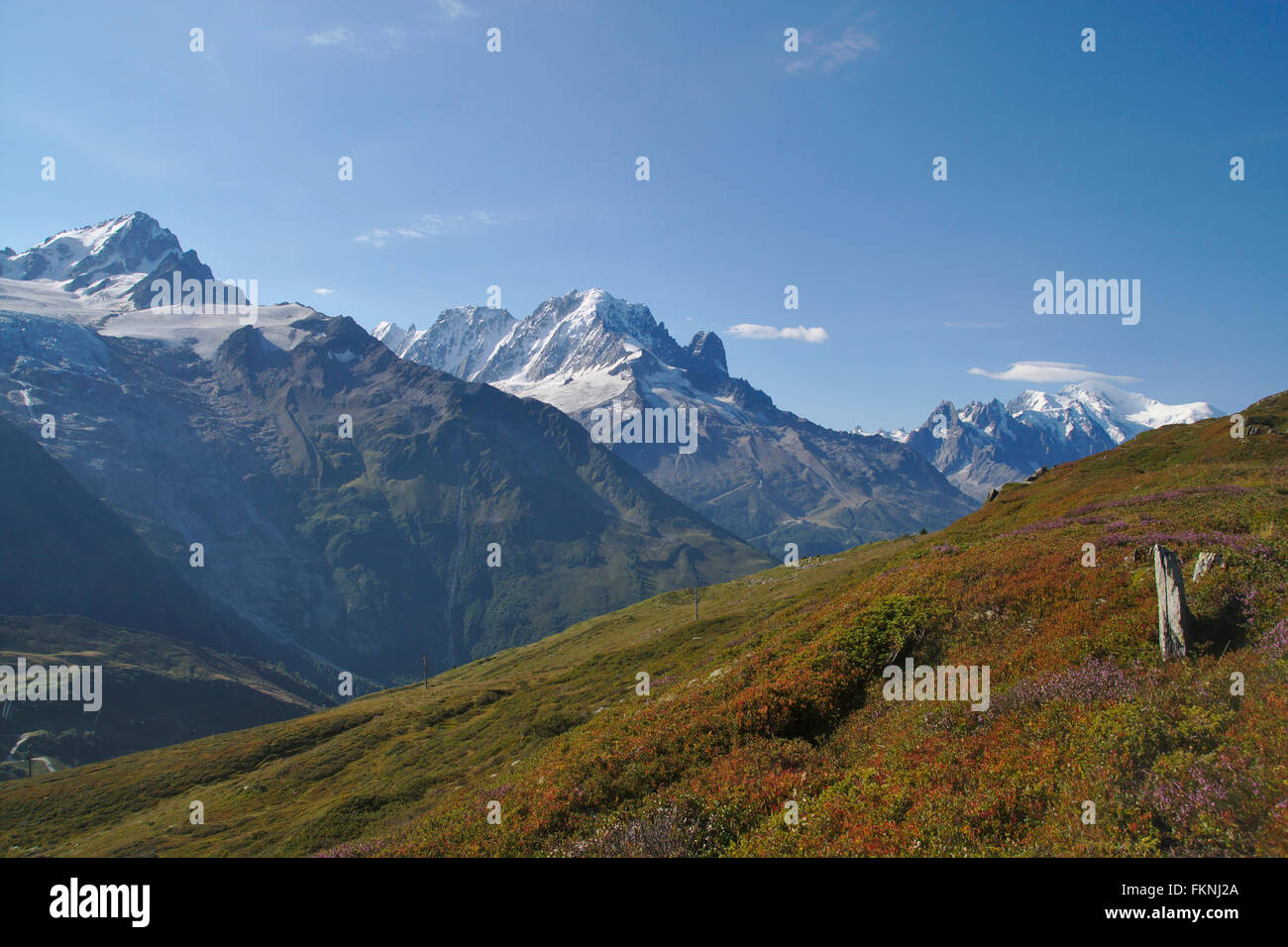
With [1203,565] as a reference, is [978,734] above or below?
below

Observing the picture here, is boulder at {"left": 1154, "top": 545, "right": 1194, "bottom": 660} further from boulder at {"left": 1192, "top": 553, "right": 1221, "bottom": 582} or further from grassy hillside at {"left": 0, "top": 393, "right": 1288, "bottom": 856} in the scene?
boulder at {"left": 1192, "top": 553, "right": 1221, "bottom": 582}

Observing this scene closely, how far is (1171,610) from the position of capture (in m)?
15.6

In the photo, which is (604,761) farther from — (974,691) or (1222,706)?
(1222,706)

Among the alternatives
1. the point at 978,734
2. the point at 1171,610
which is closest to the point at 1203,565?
the point at 1171,610

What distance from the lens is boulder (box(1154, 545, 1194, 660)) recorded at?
1515 centimetres

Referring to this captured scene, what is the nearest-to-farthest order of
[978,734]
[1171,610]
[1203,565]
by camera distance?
[978,734] → [1171,610] → [1203,565]

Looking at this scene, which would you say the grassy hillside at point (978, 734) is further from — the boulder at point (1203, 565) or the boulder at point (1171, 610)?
the boulder at point (1171, 610)

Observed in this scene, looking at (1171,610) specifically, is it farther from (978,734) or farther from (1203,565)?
(978,734)

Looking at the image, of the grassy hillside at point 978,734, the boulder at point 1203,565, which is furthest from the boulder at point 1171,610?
A: the boulder at point 1203,565

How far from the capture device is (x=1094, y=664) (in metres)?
15.4

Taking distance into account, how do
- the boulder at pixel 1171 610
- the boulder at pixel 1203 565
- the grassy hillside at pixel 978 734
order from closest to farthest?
1. the grassy hillside at pixel 978 734
2. the boulder at pixel 1171 610
3. the boulder at pixel 1203 565

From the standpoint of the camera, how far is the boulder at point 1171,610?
49.7 ft
